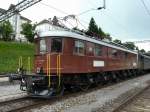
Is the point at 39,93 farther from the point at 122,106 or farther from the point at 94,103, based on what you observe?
the point at 122,106

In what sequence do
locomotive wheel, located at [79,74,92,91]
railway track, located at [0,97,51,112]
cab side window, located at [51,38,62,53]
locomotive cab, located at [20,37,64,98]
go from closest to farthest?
railway track, located at [0,97,51,112] < locomotive cab, located at [20,37,64,98] < cab side window, located at [51,38,62,53] < locomotive wheel, located at [79,74,92,91]

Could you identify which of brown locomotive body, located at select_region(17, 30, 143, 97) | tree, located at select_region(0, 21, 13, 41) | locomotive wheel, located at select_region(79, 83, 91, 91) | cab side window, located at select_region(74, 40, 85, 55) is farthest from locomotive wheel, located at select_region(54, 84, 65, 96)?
tree, located at select_region(0, 21, 13, 41)

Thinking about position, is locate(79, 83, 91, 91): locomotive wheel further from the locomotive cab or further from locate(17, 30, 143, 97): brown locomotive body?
the locomotive cab

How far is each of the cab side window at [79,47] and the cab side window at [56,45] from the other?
0.93 metres

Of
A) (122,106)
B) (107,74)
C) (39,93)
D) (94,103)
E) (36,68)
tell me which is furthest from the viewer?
(107,74)

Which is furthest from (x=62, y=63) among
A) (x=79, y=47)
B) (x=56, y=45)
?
(x=79, y=47)

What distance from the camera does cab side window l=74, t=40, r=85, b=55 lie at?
1770 cm

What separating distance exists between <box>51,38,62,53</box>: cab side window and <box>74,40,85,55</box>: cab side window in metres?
0.93

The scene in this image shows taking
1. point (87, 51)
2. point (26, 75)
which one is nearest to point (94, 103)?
point (26, 75)

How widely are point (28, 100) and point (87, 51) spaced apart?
16.2 feet

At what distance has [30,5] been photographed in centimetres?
3603

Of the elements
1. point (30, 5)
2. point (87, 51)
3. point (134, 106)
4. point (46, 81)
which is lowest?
point (134, 106)

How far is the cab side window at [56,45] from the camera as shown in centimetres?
1702

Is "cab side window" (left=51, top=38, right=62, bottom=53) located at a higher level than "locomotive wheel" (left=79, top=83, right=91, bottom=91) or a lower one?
higher
